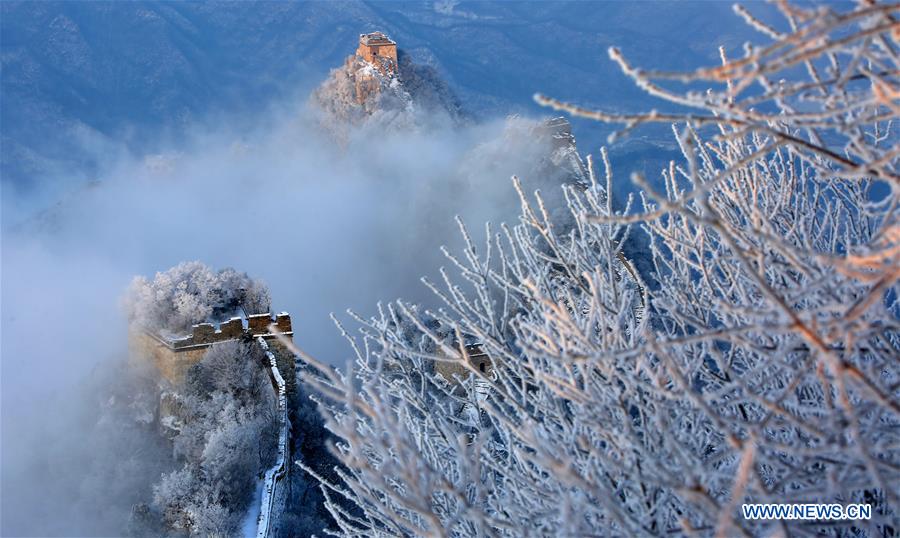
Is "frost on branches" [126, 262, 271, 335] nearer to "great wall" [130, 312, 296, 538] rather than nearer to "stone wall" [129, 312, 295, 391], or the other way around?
"great wall" [130, 312, 296, 538]

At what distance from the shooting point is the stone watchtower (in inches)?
1209

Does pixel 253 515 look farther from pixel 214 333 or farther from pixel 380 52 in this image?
pixel 380 52

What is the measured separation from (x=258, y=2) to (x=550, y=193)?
2950 cm

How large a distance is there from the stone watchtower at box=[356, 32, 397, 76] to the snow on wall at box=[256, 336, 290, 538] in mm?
20491

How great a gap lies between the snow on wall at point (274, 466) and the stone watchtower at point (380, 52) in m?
20.5

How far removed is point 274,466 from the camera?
10.6m

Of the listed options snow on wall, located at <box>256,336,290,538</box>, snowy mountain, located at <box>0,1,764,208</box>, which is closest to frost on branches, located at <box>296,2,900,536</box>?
snow on wall, located at <box>256,336,290,538</box>

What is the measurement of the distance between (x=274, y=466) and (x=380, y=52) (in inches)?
908

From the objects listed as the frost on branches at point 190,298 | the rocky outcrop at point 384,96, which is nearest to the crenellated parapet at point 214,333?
the frost on branches at point 190,298

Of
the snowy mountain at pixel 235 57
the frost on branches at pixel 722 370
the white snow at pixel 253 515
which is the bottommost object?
the frost on branches at pixel 722 370

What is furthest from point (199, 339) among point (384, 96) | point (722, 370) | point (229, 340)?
point (384, 96)

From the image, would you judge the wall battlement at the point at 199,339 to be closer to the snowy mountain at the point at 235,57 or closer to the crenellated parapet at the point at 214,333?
the crenellated parapet at the point at 214,333

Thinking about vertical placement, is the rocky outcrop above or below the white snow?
above

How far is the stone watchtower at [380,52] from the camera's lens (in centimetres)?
3070
